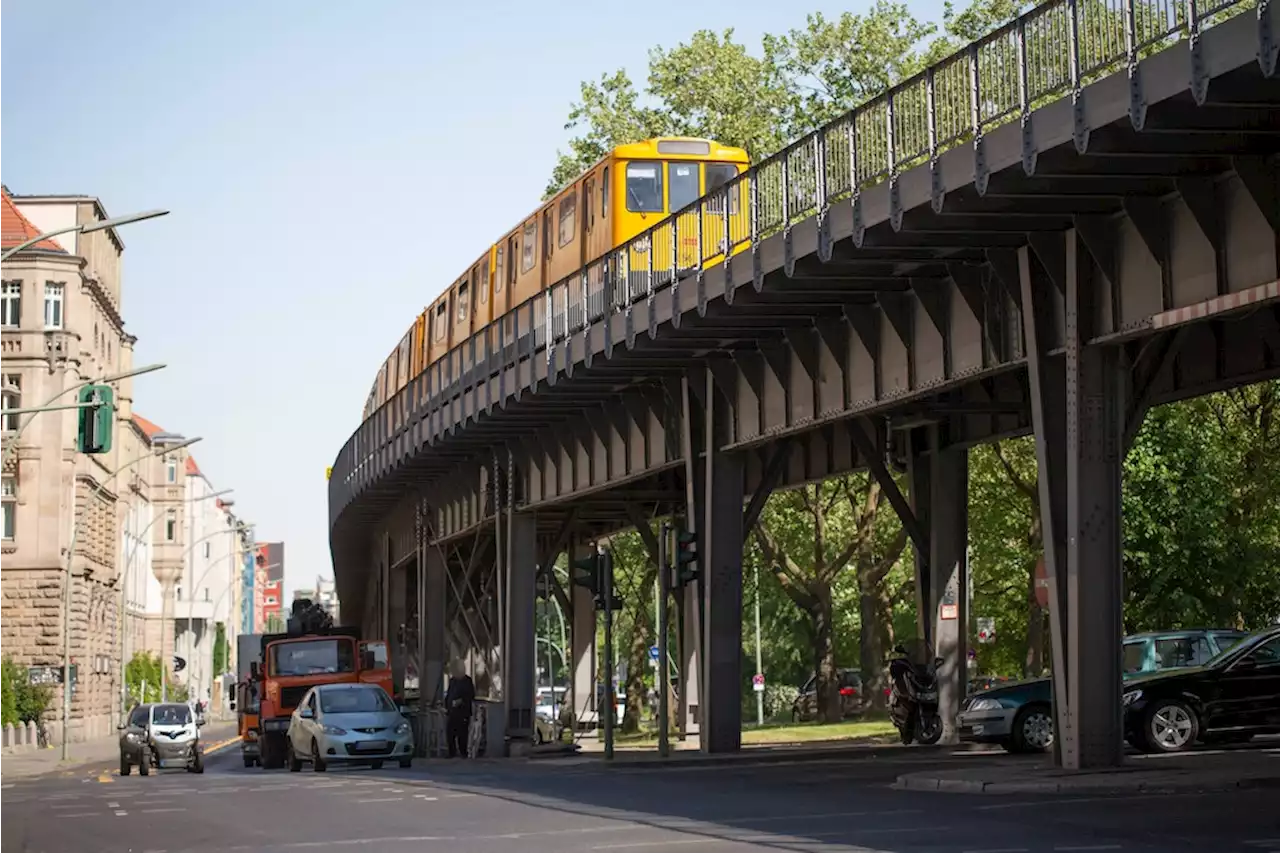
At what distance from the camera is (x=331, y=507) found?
6519cm

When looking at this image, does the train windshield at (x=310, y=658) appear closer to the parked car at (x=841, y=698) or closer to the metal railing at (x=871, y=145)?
the metal railing at (x=871, y=145)

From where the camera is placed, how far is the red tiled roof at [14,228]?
81.2 m

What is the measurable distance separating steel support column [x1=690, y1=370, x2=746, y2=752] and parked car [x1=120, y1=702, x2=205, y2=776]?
15.2 m

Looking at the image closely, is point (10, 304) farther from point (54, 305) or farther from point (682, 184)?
point (682, 184)

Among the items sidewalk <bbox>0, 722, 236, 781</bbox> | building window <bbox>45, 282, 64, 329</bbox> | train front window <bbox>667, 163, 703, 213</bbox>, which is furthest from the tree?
building window <bbox>45, 282, 64, 329</bbox>

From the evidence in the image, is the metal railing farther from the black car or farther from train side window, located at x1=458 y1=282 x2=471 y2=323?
train side window, located at x1=458 y1=282 x2=471 y2=323

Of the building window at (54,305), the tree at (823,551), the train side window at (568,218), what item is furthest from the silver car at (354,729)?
the building window at (54,305)

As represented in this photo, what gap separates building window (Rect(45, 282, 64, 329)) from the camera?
81.6 meters

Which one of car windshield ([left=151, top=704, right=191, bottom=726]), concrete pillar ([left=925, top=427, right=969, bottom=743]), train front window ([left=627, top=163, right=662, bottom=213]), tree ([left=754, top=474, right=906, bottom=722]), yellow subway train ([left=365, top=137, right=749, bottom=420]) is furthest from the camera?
tree ([left=754, top=474, right=906, bottom=722])

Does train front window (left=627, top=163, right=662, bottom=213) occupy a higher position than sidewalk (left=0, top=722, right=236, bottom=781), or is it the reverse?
train front window (left=627, top=163, right=662, bottom=213)

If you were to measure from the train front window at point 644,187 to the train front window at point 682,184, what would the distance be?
21cm

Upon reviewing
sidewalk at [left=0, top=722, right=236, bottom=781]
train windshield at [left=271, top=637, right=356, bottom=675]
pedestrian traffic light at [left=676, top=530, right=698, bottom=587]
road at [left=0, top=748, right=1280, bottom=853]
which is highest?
pedestrian traffic light at [left=676, top=530, right=698, bottom=587]

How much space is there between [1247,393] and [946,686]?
18.5 meters

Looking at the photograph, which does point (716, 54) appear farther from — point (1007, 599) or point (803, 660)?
point (803, 660)
